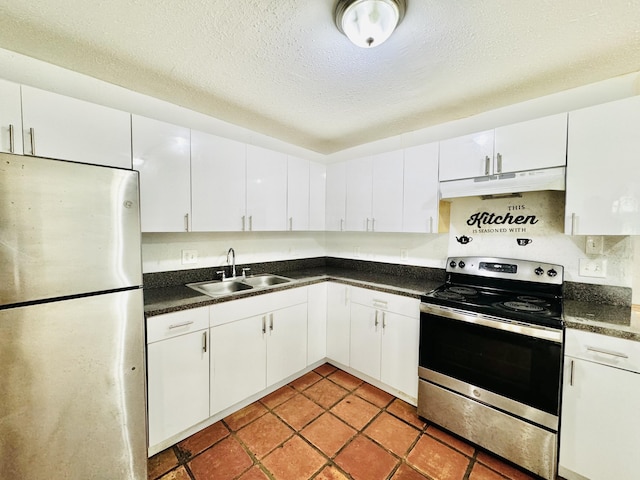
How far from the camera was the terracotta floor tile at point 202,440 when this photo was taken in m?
1.67

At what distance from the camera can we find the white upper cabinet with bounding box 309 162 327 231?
113 inches

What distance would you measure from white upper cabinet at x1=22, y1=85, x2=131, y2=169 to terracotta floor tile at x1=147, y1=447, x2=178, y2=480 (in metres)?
1.83

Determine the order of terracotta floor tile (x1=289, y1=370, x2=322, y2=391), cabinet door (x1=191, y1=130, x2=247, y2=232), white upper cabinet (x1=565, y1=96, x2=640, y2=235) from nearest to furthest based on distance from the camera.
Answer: white upper cabinet (x1=565, y1=96, x2=640, y2=235) < cabinet door (x1=191, y1=130, x2=247, y2=232) < terracotta floor tile (x1=289, y1=370, x2=322, y2=391)

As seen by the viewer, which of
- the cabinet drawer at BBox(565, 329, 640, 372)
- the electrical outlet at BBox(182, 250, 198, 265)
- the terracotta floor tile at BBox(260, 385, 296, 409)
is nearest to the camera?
the cabinet drawer at BBox(565, 329, 640, 372)

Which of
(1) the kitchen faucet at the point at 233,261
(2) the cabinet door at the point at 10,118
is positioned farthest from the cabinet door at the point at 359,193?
(2) the cabinet door at the point at 10,118

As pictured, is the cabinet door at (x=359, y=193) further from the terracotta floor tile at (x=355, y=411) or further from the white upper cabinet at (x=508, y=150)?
the terracotta floor tile at (x=355, y=411)

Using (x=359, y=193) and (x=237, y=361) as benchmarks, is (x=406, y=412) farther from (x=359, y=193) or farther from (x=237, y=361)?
(x=359, y=193)

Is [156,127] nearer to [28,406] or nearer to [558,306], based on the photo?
[28,406]

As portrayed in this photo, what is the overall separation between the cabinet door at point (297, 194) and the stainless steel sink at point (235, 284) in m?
0.55

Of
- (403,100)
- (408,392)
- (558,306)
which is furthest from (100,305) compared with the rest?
(558,306)

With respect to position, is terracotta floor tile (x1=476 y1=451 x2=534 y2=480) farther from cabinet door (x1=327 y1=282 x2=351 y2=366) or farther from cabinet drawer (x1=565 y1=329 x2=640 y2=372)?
cabinet door (x1=327 y1=282 x2=351 y2=366)

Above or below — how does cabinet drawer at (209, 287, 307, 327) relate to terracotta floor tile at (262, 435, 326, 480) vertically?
above

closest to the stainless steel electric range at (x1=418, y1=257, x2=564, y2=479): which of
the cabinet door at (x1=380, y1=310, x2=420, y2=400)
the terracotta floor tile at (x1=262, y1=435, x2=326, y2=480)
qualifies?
the cabinet door at (x1=380, y1=310, x2=420, y2=400)

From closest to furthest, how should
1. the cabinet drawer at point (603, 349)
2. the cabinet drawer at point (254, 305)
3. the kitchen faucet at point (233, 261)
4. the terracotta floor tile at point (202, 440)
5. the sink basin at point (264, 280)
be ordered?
the cabinet drawer at point (603, 349), the terracotta floor tile at point (202, 440), the cabinet drawer at point (254, 305), the kitchen faucet at point (233, 261), the sink basin at point (264, 280)
